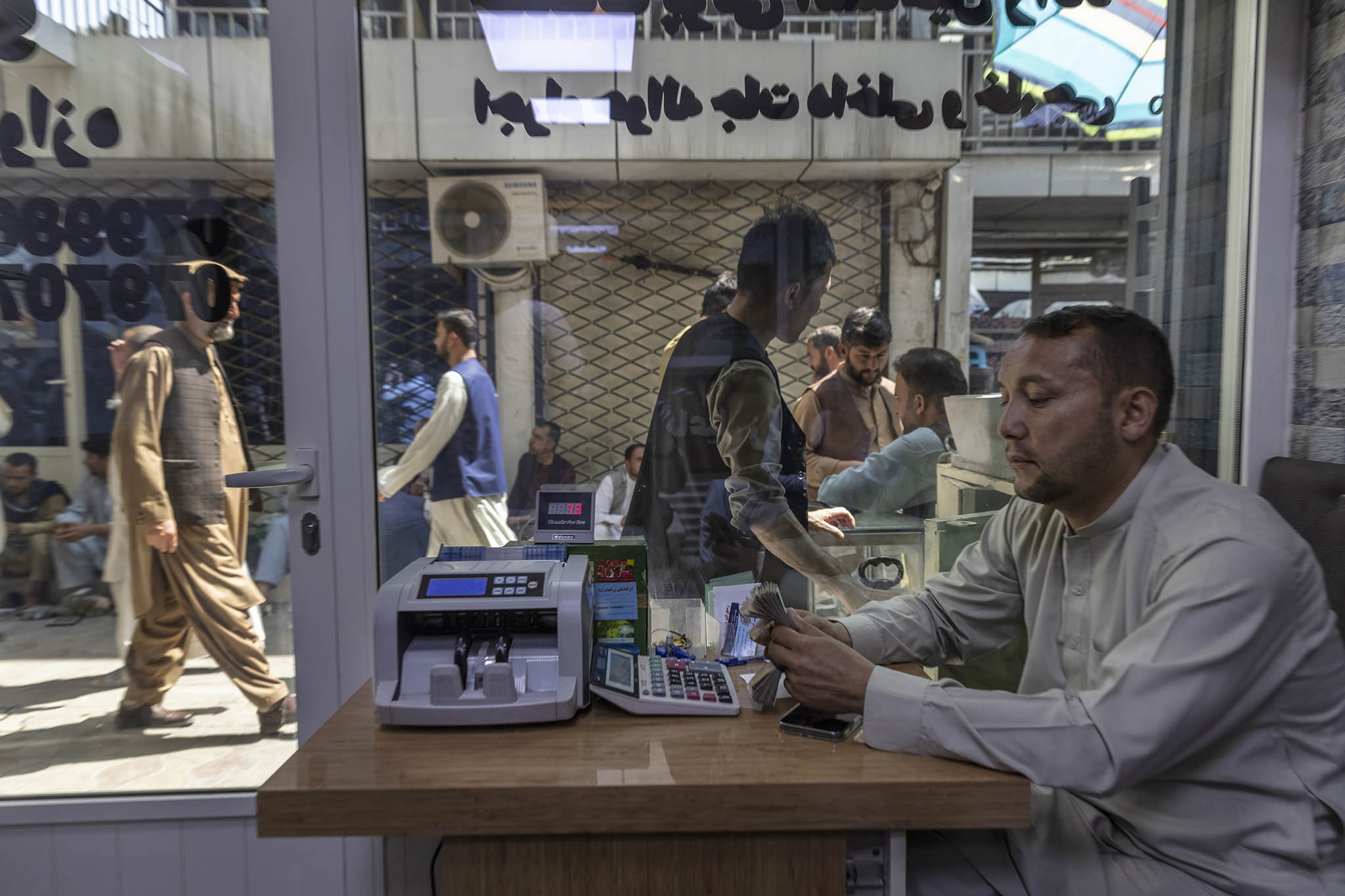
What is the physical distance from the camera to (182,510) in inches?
77.9

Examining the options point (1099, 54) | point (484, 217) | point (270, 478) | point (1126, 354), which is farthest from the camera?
point (1099, 54)

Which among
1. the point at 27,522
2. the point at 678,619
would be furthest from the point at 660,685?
the point at 27,522

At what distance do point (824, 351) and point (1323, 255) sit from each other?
114 cm

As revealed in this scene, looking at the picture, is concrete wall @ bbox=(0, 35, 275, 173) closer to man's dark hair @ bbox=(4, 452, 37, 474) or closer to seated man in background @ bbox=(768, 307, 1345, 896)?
man's dark hair @ bbox=(4, 452, 37, 474)

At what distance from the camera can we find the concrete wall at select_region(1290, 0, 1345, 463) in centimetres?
187

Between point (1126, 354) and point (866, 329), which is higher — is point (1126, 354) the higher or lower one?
the lower one

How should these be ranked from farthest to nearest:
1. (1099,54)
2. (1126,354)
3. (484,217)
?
(1099,54) < (484,217) < (1126,354)

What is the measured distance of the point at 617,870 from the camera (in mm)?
1283

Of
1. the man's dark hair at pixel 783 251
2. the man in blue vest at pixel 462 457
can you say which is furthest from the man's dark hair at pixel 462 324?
the man's dark hair at pixel 783 251

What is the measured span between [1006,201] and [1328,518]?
99 cm

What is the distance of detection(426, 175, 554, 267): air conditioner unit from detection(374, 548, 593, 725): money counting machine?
0.83 meters

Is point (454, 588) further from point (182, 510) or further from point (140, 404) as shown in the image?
point (140, 404)

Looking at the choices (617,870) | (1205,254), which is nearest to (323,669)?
(617,870)

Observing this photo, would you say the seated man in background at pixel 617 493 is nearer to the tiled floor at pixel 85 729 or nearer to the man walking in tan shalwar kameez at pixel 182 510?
the man walking in tan shalwar kameez at pixel 182 510
